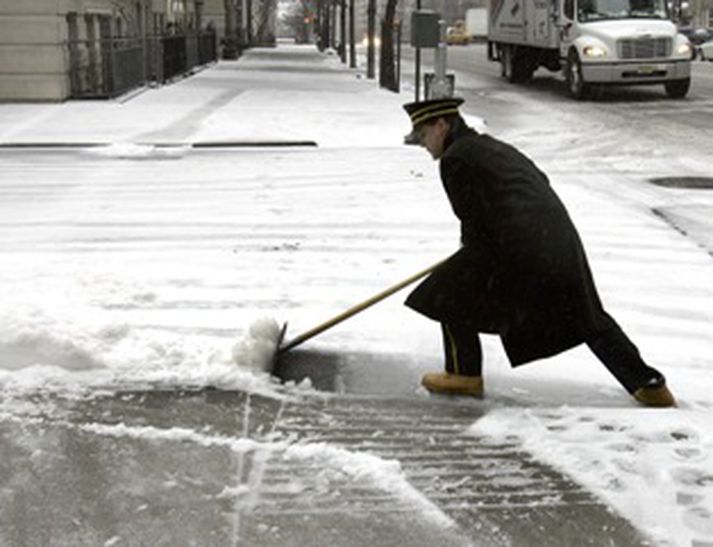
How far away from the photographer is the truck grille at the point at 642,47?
20.5 m

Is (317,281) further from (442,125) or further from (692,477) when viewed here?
(692,477)

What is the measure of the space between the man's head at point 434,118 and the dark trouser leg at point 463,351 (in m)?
0.85

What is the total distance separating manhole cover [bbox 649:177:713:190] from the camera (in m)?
10.5

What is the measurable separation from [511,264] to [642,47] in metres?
18.0

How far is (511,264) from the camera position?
411cm

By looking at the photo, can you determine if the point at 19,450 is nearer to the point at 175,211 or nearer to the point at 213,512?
the point at 213,512

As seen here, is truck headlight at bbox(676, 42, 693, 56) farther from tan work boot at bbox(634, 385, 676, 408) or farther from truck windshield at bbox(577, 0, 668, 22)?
tan work boot at bbox(634, 385, 676, 408)

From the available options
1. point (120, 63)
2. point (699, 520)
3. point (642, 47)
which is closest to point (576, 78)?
point (642, 47)

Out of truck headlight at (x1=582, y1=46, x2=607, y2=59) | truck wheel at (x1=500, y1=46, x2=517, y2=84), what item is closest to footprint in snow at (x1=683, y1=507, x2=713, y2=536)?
truck headlight at (x1=582, y1=46, x2=607, y2=59)

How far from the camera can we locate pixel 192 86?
82.0 ft

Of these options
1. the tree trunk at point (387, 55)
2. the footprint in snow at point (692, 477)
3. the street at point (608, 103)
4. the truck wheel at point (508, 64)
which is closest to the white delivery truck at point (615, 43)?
the street at point (608, 103)

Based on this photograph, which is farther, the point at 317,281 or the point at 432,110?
the point at 317,281

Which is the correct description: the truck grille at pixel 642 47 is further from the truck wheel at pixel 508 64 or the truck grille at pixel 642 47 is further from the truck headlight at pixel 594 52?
the truck wheel at pixel 508 64

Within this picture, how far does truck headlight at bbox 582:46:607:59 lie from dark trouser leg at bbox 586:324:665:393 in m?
17.3
